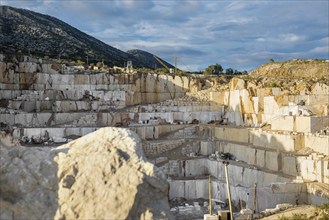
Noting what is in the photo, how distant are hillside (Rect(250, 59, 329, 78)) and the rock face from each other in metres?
40.3

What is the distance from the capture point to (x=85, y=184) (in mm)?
8008

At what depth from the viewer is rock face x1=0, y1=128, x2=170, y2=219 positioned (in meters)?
7.80

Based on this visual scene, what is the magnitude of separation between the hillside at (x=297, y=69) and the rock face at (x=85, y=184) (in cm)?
4030

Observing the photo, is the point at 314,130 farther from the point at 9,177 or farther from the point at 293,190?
the point at 9,177

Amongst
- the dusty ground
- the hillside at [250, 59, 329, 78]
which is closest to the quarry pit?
the hillside at [250, 59, 329, 78]

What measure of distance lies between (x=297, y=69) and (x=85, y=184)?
4396cm

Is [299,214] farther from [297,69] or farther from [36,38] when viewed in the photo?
[36,38]

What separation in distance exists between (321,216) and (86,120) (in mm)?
22600

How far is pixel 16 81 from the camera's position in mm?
36469

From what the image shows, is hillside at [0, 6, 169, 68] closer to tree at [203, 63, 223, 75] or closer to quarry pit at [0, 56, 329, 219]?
tree at [203, 63, 223, 75]

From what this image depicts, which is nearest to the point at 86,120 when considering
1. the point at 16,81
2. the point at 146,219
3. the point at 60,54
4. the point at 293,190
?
the point at 16,81

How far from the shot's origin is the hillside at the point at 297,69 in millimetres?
46469

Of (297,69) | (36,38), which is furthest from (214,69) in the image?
(36,38)

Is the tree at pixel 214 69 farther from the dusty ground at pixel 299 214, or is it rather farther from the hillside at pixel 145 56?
the dusty ground at pixel 299 214
